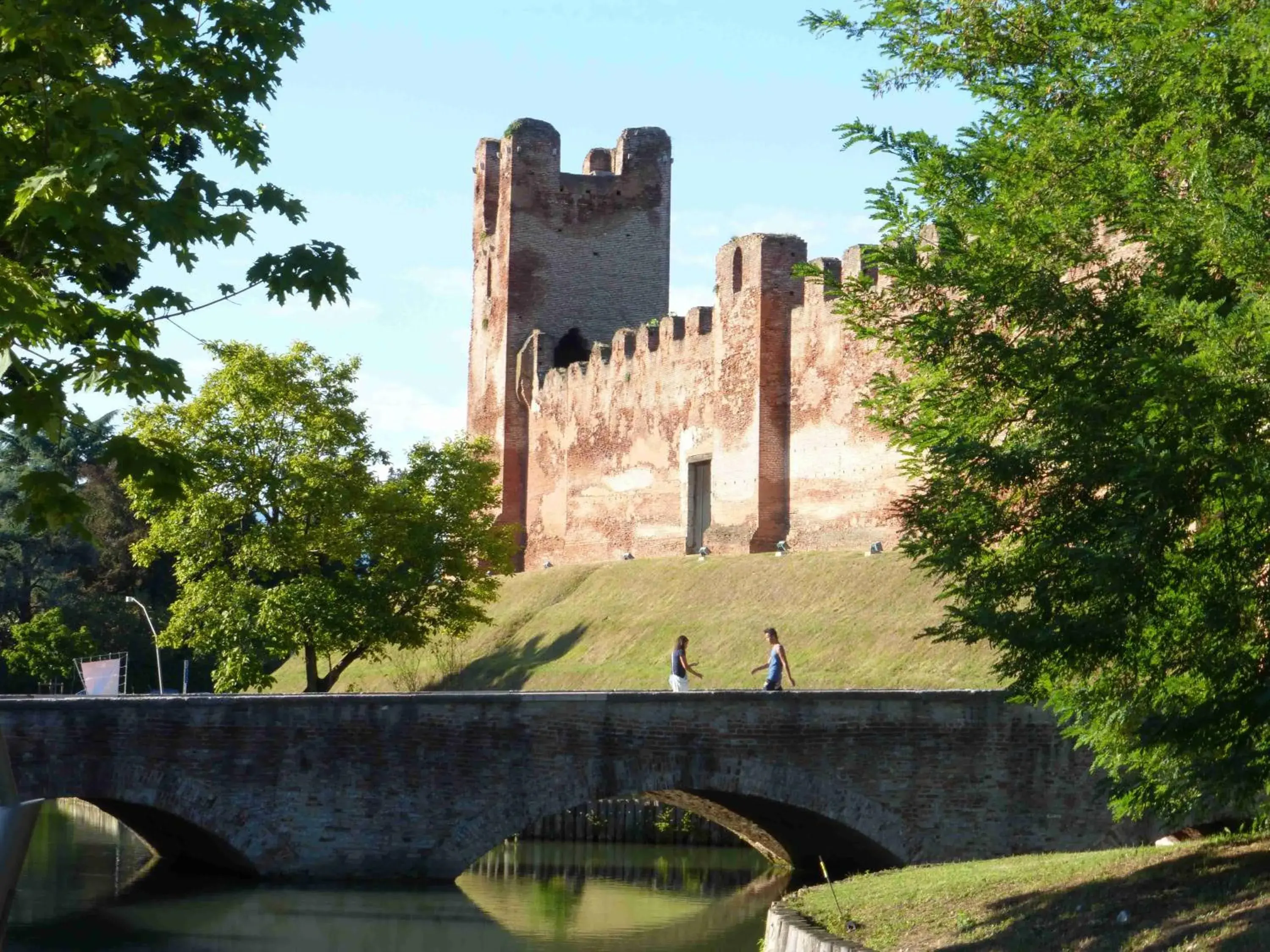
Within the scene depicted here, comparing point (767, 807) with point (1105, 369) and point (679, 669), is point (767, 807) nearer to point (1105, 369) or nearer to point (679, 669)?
point (679, 669)

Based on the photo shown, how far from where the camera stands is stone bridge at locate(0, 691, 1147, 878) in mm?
19094

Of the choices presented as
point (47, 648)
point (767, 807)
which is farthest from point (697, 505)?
point (767, 807)

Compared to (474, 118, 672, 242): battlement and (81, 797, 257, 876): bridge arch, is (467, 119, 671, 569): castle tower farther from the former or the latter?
(81, 797, 257, 876): bridge arch

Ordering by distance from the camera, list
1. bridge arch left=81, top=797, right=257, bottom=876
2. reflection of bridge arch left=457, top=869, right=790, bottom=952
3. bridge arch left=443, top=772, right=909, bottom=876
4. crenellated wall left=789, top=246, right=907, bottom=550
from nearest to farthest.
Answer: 1. reflection of bridge arch left=457, top=869, right=790, bottom=952
2. bridge arch left=81, top=797, right=257, bottom=876
3. bridge arch left=443, top=772, right=909, bottom=876
4. crenellated wall left=789, top=246, right=907, bottom=550

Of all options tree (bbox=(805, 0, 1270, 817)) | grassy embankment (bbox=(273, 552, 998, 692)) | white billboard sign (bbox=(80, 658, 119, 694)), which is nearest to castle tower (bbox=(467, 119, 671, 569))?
grassy embankment (bbox=(273, 552, 998, 692))

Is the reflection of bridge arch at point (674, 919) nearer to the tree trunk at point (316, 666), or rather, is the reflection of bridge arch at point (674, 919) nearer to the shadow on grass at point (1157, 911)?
the shadow on grass at point (1157, 911)

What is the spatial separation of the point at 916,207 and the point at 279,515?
2152 centimetres

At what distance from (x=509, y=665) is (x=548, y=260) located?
17.0 meters

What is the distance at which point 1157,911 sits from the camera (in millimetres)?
10508

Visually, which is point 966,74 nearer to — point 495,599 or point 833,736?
point 833,736

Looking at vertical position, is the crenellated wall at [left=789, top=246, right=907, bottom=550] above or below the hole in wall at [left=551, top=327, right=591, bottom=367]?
below

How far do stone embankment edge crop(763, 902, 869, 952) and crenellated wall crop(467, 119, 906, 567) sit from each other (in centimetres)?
2038

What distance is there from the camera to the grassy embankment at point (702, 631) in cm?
2814

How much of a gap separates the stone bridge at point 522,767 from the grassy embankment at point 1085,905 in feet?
19.4
